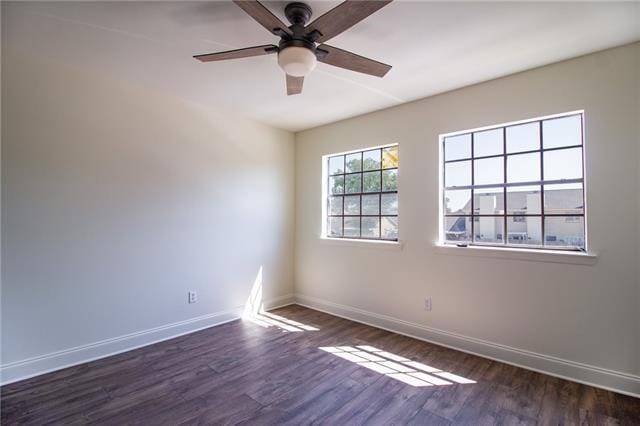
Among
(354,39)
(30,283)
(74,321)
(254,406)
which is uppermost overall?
(354,39)

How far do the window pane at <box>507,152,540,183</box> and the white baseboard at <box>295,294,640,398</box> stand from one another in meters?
1.52

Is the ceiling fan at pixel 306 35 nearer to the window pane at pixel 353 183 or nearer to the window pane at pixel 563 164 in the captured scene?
the window pane at pixel 563 164

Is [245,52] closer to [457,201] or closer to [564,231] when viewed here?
[457,201]

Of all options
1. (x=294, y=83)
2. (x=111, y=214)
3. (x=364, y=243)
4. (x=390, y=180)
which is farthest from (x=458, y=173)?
(x=111, y=214)

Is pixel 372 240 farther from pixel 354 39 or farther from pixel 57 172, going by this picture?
pixel 57 172

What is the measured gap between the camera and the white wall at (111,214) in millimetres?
2357

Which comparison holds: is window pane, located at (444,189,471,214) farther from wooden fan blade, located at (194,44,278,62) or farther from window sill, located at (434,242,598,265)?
wooden fan blade, located at (194,44,278,62)

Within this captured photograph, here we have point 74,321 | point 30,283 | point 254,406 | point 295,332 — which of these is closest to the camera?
point 254,406

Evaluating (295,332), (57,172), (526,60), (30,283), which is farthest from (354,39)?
(30,283)

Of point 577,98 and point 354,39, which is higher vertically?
point 354,39

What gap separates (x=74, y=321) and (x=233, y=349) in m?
1.39

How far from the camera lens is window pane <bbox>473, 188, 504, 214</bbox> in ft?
9.24

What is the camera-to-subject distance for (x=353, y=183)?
4020 mm

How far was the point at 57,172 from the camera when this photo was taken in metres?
2.52
